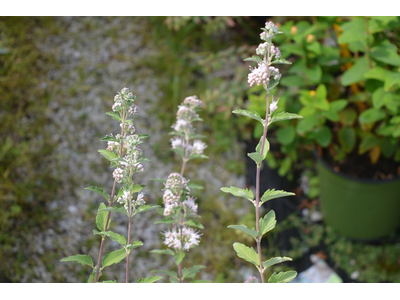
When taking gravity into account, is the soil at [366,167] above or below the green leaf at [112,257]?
above

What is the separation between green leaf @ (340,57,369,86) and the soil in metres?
0.53

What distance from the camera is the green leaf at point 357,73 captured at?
1716 mm

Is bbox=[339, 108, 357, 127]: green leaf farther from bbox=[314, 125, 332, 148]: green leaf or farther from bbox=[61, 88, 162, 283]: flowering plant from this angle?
bbox=[61, 88, 162, 283]: flowering plant

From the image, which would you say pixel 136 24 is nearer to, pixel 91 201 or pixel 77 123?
pixel 77 123

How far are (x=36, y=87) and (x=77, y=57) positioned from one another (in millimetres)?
370

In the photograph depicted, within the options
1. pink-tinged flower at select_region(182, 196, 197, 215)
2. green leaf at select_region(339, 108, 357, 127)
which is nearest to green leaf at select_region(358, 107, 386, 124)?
green leaf at select_region(339, 108, 357, 127)

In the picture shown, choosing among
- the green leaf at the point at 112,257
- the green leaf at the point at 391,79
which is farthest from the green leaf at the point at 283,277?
the green leaf at the point at 391,79

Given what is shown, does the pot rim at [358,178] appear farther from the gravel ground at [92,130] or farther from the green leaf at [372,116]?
the gravel ground at [92,130]

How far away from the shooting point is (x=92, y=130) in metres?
2.66

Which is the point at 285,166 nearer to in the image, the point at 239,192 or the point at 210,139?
the point at 210,139

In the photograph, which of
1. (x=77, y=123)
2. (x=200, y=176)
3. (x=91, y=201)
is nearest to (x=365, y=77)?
(x=200, y=176)

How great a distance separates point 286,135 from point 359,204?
0.52 m

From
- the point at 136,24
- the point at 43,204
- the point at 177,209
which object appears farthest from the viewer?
the point at 136,24

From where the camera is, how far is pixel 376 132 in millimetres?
2006
